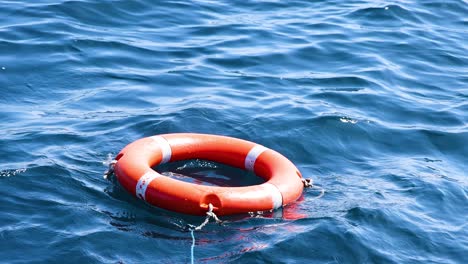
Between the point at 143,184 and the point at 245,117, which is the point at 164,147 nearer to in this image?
the point at 143,184

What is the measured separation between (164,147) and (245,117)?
5.07 feet

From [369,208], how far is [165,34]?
5.28 meters

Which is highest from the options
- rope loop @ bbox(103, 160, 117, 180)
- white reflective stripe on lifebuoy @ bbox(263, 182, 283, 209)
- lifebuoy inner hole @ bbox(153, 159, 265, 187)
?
rope loop @ bbox(103, 160, 117, 180)

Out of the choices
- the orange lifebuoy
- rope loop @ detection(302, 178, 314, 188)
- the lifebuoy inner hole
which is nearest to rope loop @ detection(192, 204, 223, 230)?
the orange lifebuoy

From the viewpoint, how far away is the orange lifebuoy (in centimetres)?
659

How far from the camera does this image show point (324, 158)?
8.09m

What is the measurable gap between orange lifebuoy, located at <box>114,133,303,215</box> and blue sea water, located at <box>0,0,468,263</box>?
0.12 m

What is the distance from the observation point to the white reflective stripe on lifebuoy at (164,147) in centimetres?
745

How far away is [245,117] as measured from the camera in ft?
28.9

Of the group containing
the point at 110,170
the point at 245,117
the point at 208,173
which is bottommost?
the point at 208,173

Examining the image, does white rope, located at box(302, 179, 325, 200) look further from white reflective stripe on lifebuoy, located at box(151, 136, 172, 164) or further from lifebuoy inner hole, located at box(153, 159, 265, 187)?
white reflective stripe on lifebuoy, located at box(151, 136, 172, 164)

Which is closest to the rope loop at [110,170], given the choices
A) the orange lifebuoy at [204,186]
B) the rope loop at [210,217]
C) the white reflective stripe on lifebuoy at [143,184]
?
the orange lifebuoy at [204,186]

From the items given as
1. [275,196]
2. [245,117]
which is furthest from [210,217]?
[245,117]

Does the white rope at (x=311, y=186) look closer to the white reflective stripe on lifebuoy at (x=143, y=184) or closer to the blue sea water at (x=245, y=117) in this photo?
the blue sea water at (x=245, y=117)
